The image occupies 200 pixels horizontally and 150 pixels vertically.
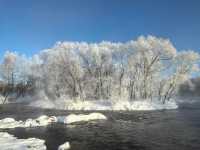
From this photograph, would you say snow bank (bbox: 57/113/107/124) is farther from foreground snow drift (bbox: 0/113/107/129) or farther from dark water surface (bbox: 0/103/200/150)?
dark water surface (bbox: 0/103/200/150)

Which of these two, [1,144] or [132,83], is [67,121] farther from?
[132,83]

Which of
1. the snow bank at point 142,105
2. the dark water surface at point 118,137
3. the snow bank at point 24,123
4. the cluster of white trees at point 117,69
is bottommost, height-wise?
the dark water surface at point 118,137

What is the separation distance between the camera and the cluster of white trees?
60.1 metres

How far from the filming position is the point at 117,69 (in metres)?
65.1

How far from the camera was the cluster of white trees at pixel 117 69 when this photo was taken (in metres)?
60.1

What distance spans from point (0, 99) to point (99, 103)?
132ft

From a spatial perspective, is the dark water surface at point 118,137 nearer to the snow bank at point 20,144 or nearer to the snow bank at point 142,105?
the snow bank at point 20,144

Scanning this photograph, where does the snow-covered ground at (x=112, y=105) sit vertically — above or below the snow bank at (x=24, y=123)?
above

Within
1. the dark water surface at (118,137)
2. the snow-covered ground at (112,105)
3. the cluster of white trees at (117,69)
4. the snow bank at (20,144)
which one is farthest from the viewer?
the cluster of white trees at (117,69)

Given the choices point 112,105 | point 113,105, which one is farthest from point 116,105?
point 112,105

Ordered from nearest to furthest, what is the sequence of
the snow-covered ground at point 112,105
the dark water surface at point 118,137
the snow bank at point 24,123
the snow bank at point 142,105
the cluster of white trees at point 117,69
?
the dark water surface at point 118,137
the snow bank at point 24,123
the snow bank at point 142,105
the snow-covered ground at point 112,105
the cluster of white trees at point 117,69

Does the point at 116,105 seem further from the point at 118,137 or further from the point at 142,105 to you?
the point at 118,137

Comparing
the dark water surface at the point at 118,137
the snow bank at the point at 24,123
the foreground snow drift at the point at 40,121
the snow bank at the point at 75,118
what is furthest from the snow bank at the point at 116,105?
the dark water surface at the point at 118,137

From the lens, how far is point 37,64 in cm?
7694
